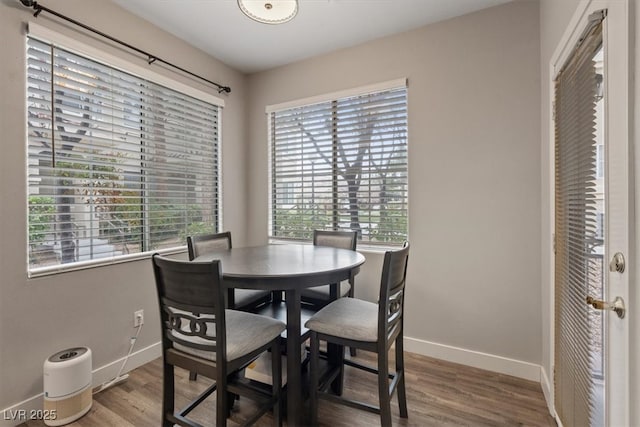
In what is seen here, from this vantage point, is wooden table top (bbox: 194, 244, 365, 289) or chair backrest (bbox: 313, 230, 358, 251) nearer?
wooden table top (bbox: 194, 244, 365, 289)

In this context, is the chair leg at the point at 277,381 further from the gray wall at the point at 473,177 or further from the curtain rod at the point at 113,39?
the curtain rod at the point at 113,39

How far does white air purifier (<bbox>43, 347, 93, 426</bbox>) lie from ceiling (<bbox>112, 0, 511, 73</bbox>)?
2416 millimetres

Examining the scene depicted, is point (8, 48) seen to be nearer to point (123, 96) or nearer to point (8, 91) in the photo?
point (8, 91)

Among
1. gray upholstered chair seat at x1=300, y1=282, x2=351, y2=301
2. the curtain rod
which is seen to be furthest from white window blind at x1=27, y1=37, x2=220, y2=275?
gray upholstered chair seat at x1=300, y1=282, x2=351, y2=301

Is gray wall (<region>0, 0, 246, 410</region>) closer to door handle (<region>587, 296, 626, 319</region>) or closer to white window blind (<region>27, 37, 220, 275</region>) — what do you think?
white window blind (<region>27, 37, 220, 275</region>)

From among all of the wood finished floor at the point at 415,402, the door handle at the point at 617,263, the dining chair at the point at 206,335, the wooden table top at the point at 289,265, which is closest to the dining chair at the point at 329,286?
the wooden table top at the point at 289,265

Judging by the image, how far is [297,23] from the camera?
94.3 inches

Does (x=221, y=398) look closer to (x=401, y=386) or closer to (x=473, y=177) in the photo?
(x=401, y=386)

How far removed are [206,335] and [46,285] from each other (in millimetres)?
1284

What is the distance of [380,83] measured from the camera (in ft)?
8.48

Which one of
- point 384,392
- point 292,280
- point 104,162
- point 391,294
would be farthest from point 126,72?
point 384,392

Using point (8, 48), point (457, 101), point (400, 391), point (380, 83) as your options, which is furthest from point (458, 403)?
point (8, 48)

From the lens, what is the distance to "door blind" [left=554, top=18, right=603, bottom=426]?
117 centimetres

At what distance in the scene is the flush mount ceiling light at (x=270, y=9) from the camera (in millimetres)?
1689
